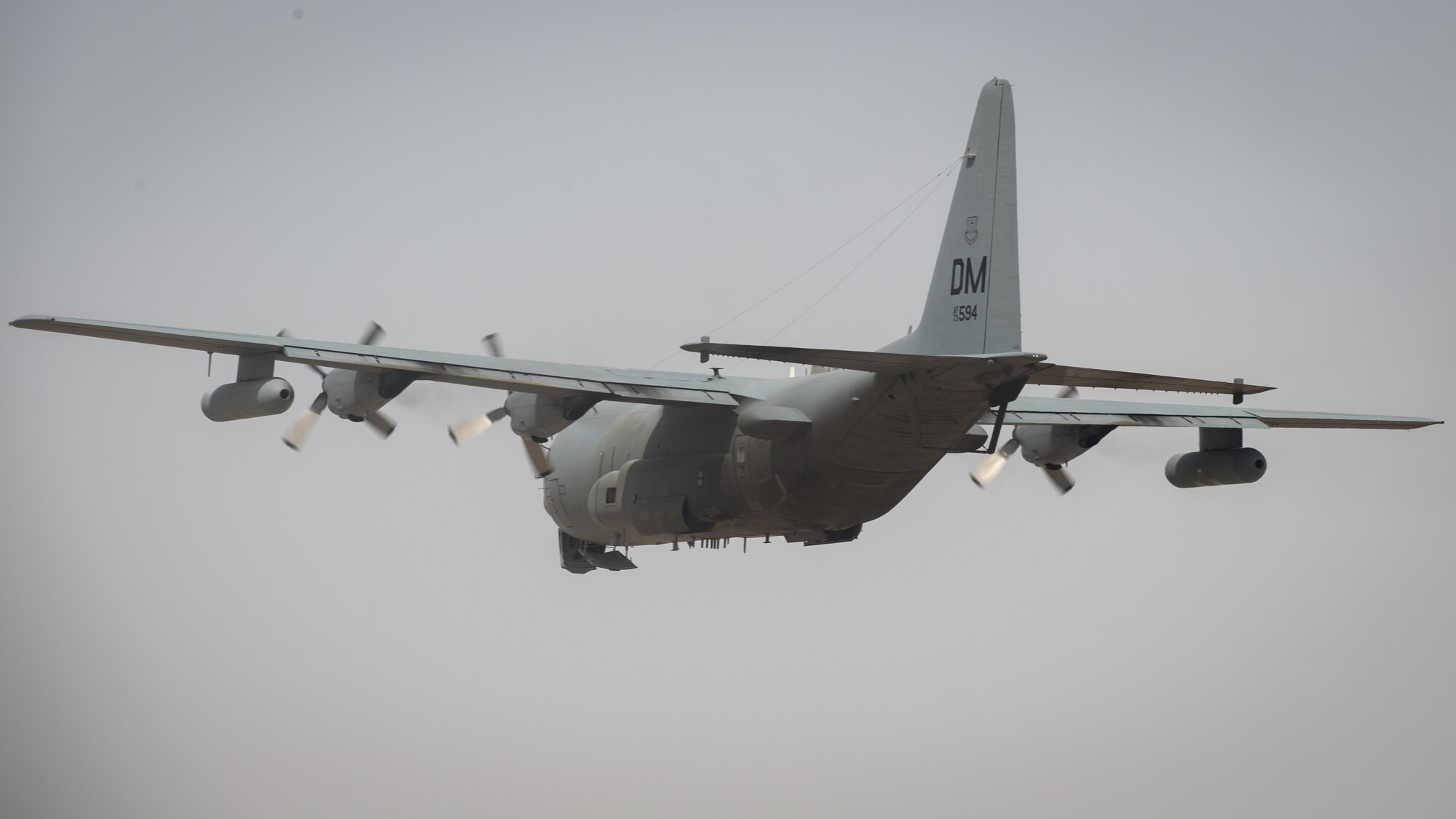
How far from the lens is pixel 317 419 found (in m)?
24.7

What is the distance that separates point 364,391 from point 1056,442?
11892 millimetres

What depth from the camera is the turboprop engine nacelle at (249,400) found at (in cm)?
2314

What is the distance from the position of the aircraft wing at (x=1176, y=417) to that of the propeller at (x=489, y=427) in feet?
24.9

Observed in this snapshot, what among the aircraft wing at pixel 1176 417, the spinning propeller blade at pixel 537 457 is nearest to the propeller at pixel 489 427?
the spinning propeller blade at pixel 537 457

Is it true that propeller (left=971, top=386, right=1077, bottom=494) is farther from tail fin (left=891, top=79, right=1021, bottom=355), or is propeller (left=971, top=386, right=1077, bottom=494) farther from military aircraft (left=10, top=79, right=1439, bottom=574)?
tail fin (left=891, top=79, right=1021, bottom=355)

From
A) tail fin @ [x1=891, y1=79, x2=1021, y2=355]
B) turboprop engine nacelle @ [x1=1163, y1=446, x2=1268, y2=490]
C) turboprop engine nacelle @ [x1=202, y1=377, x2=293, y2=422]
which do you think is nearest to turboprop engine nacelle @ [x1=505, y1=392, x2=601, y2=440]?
turboprop engine nacelle @ [x1=202, y1=377, x2=293, y2=422]

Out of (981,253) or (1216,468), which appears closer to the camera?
(981,253)

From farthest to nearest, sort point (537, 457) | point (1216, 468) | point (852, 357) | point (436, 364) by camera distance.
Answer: point (1216, 468) → point (537, 457) → point (436, 364) → point (852, 357)

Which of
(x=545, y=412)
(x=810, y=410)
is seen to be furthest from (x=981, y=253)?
(x=545, y=412)

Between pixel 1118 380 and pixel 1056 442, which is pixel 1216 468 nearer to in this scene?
pixel 1056 442

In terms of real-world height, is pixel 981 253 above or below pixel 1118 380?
above

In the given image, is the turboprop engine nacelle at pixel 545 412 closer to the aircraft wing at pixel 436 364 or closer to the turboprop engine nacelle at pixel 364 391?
the aircraft wing at pixel 436 364

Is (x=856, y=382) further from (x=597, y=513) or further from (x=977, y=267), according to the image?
(x=597, y=513)

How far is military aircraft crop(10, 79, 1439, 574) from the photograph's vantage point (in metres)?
23.1
